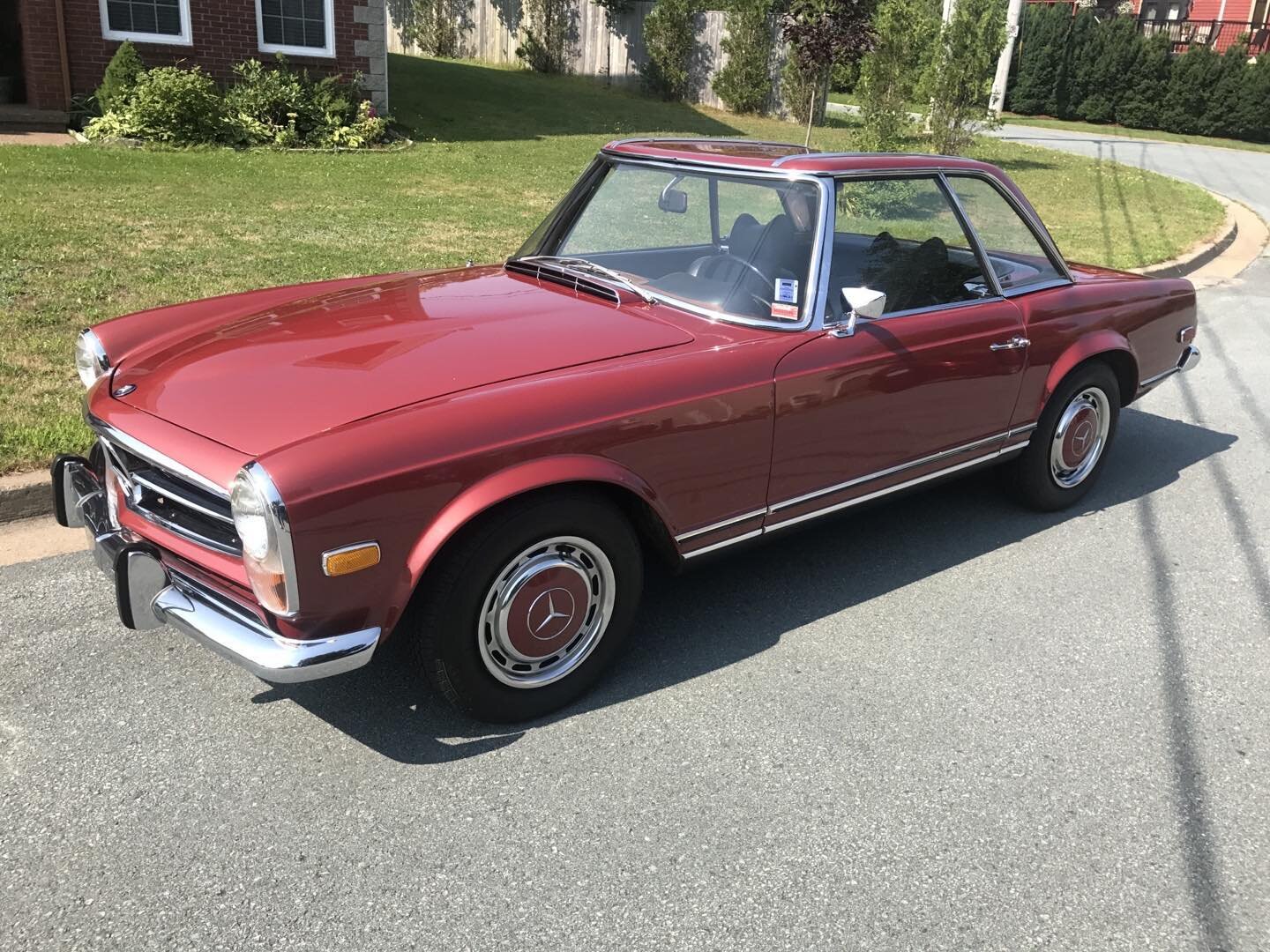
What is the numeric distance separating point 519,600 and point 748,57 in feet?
68.7

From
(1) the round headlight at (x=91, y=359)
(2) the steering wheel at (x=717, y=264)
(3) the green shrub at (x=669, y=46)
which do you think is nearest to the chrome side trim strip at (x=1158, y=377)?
(2) the steering wheel at (x=717, y=264)

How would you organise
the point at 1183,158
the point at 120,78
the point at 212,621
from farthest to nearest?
the point at 1183,158 → the point at 120,78 → the point at 212,621

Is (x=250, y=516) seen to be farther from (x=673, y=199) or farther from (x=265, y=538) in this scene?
(x=673, y=199)

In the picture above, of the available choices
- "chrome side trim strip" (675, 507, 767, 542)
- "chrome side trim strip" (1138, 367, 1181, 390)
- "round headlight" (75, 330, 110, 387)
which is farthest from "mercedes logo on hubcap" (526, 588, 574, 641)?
"chrome side trim strip" (1138, 367, 1181, 390)

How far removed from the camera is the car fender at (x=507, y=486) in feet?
9.23

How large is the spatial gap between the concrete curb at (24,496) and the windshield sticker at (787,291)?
297cm

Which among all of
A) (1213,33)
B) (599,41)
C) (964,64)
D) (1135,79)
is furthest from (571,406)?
(1213,33)

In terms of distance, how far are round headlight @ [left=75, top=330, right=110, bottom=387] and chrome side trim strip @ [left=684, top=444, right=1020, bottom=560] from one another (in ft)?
6.67

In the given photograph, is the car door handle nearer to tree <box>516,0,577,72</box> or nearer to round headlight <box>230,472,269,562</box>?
round headlight <box>230,472,269,562</box>

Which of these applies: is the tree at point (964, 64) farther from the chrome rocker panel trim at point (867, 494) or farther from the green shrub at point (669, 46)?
the chrome rocker panel trim at point (867, 494)

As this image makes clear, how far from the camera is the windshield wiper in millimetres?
3814

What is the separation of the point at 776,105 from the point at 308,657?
2171cm

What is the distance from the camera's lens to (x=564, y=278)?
400 cm

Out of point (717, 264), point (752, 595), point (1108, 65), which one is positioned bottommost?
point (752, 595)
